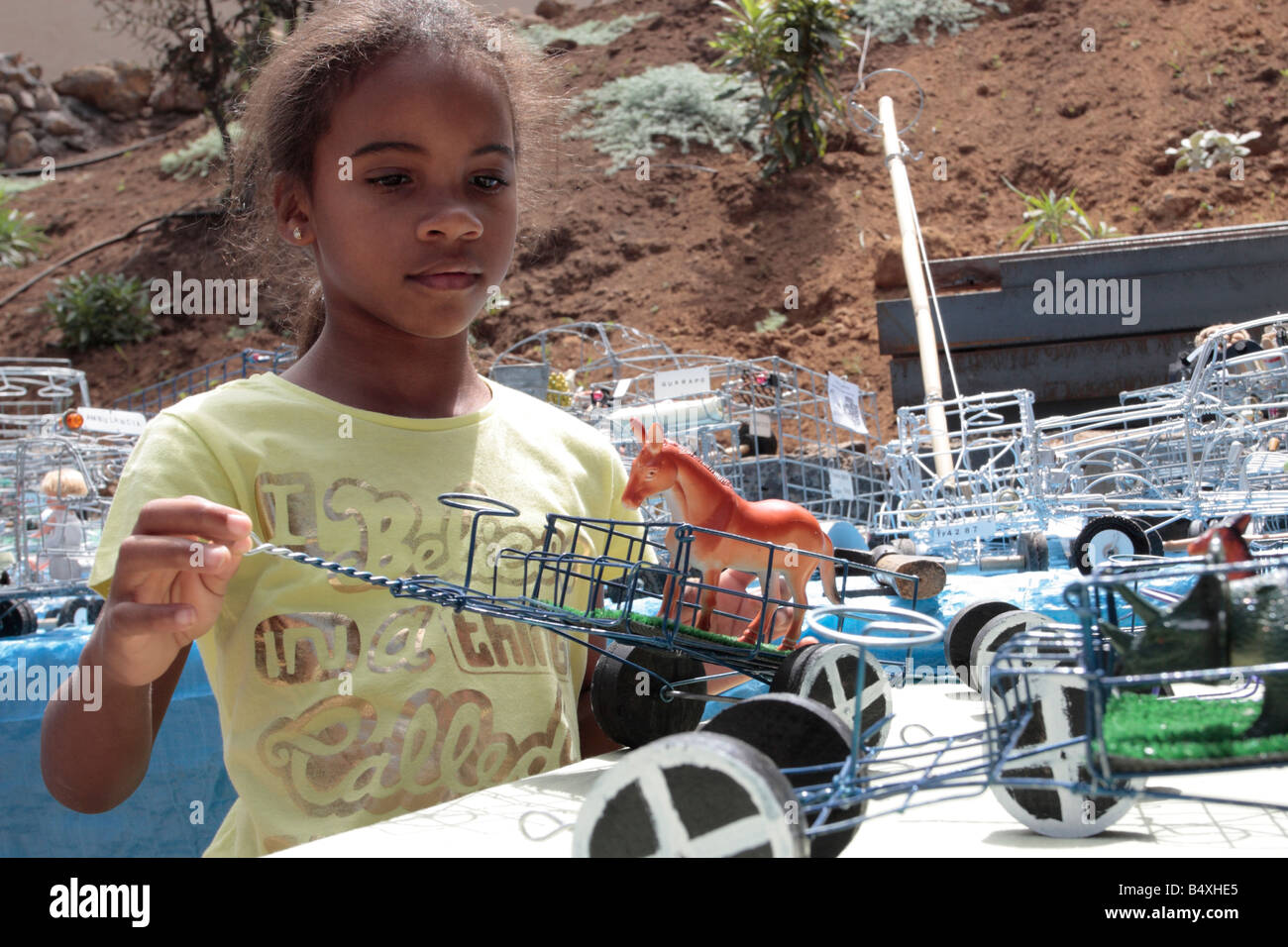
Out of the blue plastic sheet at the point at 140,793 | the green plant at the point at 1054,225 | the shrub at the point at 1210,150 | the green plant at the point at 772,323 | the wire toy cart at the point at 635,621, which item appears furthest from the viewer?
the shrub at the point at 1210,150

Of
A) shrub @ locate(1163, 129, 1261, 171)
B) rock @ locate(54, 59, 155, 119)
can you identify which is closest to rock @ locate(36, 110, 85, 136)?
rock @ locate(54, 59, 155, 119)

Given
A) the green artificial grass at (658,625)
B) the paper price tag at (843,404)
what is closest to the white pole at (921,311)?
the paper price tag at (843,404)

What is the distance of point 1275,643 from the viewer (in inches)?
26.5

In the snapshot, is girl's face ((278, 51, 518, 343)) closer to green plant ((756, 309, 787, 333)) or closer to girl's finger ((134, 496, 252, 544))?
girl's finger ((134, 496, 252, 544))

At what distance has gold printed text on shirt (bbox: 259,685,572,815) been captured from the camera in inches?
44.6

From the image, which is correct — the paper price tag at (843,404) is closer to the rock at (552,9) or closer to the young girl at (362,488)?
the young girl at (362,488)

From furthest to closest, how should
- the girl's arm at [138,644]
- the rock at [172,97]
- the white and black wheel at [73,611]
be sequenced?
the rock at [172,97], the white and black wheel at [73,611], the girl's arm at [138,644]

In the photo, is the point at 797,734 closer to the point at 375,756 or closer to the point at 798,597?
the point at 375,756

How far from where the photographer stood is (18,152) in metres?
17.1

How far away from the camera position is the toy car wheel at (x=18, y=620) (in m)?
4.38

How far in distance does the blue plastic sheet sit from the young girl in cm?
208

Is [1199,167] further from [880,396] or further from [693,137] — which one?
[693,137]

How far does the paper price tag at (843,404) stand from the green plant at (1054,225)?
6.18m

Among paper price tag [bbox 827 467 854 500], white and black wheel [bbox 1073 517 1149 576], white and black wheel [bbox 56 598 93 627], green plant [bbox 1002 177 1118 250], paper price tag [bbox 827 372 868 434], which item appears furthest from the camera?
green plant [bbox 1002 177 1118 250]
